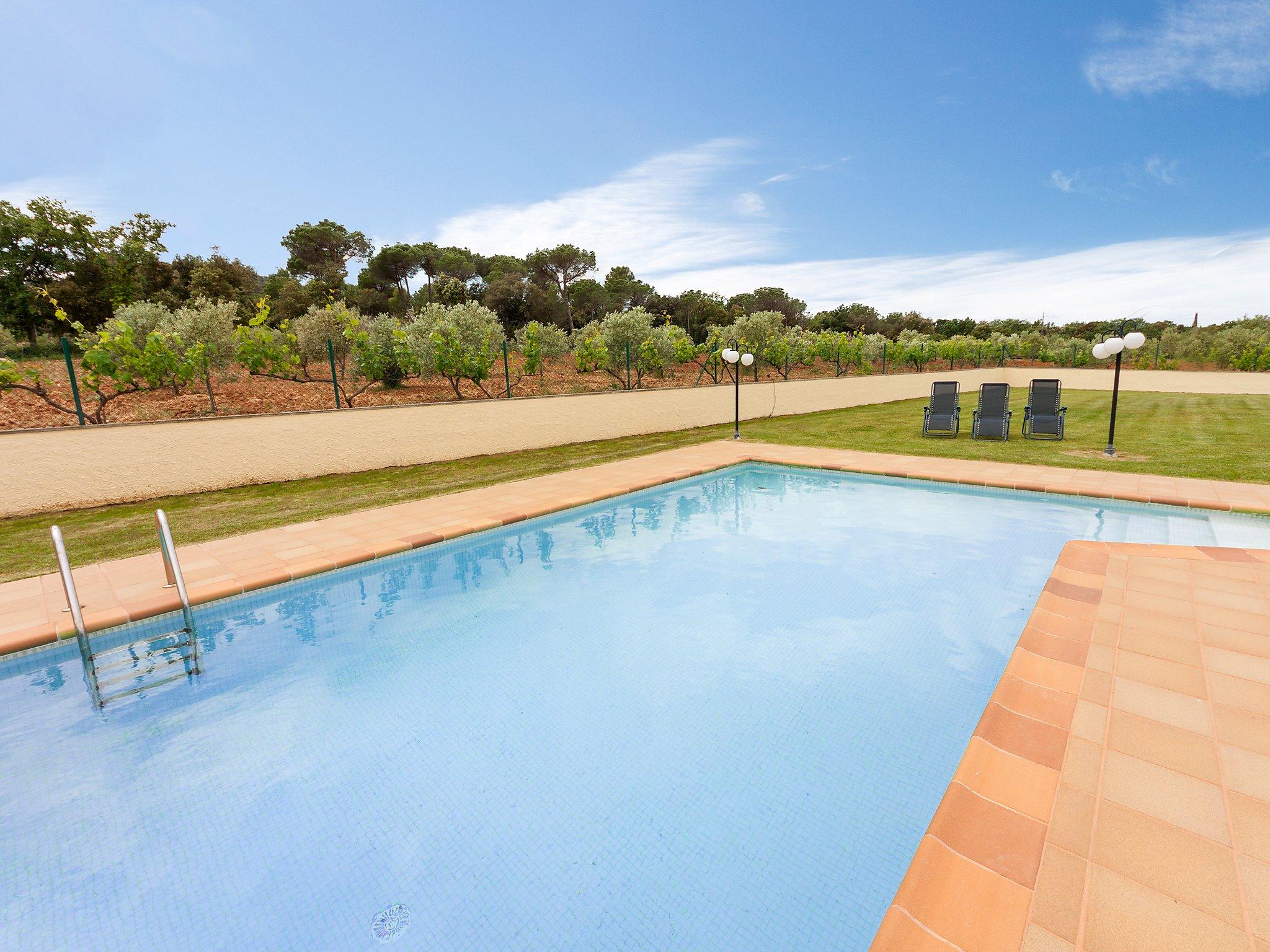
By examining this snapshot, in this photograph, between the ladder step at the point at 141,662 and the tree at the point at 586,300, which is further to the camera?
the tree at the point at 586,300

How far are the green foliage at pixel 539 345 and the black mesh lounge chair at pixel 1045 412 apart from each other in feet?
31.9

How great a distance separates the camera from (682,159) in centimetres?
1723

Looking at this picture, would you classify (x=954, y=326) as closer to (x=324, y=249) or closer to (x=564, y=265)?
(x=564, y=265)

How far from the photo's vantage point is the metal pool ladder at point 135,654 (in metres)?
3.37

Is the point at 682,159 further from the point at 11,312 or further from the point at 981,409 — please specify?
the point at 11,312

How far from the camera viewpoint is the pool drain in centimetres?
196

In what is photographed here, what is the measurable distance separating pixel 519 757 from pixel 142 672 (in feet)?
8.93

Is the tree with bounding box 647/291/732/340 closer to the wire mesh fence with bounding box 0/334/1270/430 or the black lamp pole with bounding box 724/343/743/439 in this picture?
the wire mesh fence with bounding box 0/334/1270/430

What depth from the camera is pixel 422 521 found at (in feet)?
20.5

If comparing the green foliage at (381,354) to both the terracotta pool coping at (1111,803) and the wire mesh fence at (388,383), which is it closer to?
the wire mesh fence at (388,383)

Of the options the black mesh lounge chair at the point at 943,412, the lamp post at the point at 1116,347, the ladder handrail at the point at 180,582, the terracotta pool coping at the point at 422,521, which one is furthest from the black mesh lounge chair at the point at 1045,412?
the ladder handrail at the point at 180,582

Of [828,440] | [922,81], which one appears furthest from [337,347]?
[922,81]

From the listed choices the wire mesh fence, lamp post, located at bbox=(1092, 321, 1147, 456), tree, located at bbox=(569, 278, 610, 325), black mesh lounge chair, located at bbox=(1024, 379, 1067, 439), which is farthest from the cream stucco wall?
tree, located at bbox=(569, 278, 610, 325)

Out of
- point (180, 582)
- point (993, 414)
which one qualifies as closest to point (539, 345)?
point (993, 414)
